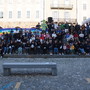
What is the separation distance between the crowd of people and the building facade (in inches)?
1129

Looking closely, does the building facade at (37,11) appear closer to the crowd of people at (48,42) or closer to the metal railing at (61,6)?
the metal railing at (61,6)

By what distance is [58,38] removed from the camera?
22.5m

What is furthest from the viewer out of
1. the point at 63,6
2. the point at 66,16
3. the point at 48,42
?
the point at 66,16

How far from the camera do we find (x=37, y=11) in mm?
52688

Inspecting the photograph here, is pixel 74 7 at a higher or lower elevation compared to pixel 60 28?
higher

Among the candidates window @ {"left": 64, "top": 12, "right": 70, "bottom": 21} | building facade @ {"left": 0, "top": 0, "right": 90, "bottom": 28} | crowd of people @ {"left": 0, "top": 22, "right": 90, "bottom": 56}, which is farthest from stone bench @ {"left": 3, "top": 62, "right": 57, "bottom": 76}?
window @ {"left": 64, "top": 12, "right": 70, "bottom": 21}

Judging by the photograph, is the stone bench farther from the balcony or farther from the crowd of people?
the balcony

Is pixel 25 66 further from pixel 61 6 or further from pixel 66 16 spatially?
pixel 61 6

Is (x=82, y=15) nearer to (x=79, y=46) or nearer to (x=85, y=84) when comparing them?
(x=79, y=46)

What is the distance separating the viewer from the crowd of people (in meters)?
22.1

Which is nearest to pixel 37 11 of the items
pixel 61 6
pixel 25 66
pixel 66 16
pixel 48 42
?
pixel 61 6

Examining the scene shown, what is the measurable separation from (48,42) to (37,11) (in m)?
31.4

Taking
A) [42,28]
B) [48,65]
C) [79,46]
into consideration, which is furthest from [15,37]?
[48,65]

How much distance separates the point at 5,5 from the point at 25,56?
32.6 meters
